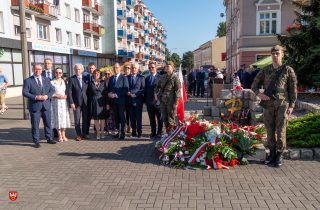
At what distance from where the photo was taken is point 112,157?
19.8 feet

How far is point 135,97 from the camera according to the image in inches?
307

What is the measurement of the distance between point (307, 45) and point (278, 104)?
7059 mm

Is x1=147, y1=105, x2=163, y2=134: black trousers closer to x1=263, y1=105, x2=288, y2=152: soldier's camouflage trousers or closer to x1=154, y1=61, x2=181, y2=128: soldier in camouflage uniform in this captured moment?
x1=154, y1=61, x2=181, y2=128: soldier in camouflage uniform

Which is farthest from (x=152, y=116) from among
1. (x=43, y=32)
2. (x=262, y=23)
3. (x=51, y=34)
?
(x=51, y=34)

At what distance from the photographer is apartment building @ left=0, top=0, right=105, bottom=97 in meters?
21.5

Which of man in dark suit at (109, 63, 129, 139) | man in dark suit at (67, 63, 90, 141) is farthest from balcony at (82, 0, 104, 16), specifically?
man in dark suit at (109, 63, 129, 139)

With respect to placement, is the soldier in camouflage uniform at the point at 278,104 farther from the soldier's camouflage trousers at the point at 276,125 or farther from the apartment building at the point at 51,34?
the apartment building at the point at 51,34

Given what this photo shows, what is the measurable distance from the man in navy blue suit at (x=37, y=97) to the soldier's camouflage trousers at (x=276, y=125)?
5.22 meters

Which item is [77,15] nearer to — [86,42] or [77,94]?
[86,42]

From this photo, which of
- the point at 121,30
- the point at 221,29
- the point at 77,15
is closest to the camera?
the point at 77,15

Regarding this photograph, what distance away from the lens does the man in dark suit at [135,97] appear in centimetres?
→ 780

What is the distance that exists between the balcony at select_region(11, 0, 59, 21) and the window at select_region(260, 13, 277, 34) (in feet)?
63.0

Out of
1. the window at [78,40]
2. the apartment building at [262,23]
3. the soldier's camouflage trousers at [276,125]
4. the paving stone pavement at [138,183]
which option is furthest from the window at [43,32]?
the soldier's camouflage trousers at [276,125]

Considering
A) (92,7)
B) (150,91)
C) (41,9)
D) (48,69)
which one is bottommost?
(150,91)
